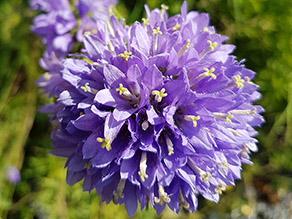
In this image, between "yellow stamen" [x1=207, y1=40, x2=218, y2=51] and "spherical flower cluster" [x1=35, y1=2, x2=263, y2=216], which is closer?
"spherical flower cluster" [x1=35, y1=2, x2=263, y2=216]

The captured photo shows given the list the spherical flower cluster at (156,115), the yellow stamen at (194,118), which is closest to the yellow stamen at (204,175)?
the spherical flower cluster at (156,115)

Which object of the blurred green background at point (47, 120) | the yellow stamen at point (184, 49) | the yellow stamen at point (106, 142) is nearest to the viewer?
the yellow stamen at point (106, 142)

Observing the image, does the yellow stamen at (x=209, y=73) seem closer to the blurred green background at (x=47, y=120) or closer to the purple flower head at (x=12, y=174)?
the blurred green background at (x=47, y=120)

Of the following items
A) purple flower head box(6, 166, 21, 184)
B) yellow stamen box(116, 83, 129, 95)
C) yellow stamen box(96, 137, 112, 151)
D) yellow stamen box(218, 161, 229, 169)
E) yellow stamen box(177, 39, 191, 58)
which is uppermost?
yellow stamen box(177, 39, 191, 58)

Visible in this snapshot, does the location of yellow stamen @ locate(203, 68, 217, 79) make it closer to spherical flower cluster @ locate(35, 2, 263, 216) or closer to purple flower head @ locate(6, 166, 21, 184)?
spherical flower cluster @ locate(35, 2, 263, 216)

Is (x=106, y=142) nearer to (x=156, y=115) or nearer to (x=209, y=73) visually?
(x=156, y=115)

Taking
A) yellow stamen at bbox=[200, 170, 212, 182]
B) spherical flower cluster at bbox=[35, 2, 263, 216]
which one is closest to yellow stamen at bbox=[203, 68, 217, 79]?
spherical flower cluster at bbox=[35, 2, 263, 216]
